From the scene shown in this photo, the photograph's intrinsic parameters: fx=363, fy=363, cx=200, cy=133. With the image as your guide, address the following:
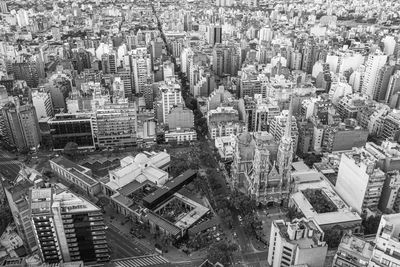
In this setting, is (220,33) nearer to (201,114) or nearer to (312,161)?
(201,114)

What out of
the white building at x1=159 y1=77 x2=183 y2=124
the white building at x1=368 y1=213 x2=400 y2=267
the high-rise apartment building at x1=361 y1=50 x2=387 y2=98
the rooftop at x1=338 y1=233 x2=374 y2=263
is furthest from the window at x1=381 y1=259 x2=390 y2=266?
the high-rise apartment building at x1=361 y1=50 x2=387 y2=98

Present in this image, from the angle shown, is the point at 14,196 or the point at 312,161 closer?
the point at 14,196

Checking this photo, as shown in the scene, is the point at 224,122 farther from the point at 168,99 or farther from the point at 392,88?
the point at 392,88

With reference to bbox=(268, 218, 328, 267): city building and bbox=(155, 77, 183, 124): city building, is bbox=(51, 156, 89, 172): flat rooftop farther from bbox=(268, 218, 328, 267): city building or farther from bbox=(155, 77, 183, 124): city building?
bbox=(268, 218, 328, 267): city building

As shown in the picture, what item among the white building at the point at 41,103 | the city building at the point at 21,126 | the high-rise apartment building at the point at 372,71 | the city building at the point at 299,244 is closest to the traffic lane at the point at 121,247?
the city building at the point at 299,244

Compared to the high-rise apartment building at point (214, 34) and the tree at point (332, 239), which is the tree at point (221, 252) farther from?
the high-rise apartment building at point (214, 34)

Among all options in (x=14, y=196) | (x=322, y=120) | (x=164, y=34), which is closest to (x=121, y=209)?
(x=14, y=196)
